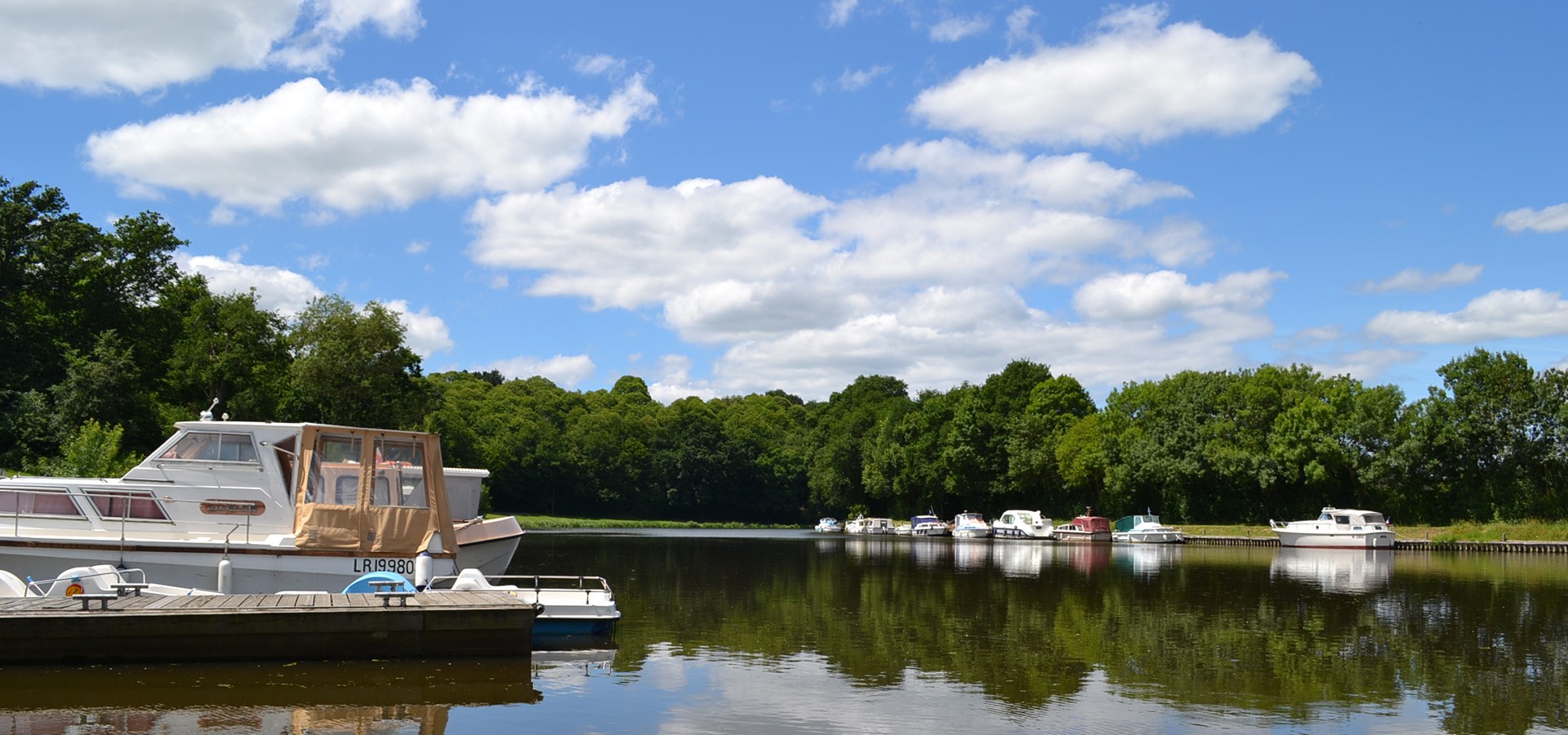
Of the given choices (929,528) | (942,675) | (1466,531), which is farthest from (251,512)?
(929,528)

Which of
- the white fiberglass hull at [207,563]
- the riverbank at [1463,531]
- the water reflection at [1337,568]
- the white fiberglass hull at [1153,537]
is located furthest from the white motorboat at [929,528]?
the white fiberglass hull at [207,563]

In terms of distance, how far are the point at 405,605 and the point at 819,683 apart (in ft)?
20.8

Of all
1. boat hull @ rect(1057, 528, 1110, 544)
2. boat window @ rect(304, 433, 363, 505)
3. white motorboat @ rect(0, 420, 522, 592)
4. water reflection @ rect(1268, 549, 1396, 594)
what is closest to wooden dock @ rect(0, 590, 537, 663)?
white motorboat @ rect(0, 420, 522, 592)

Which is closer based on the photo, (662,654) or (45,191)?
(662,654)

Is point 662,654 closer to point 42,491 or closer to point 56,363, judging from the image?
point 42,491

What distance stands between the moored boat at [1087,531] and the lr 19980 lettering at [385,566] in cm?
5729

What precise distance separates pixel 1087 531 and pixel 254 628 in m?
63.4

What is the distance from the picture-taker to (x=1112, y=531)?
74.4 m

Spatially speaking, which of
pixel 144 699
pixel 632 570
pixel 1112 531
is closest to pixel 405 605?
pixel 144 699

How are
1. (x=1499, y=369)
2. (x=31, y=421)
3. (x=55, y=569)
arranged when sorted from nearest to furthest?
(x=55, y=569)
(x=31, y=421)
(x=1499, y=369)

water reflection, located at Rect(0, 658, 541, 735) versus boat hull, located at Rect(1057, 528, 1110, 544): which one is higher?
water reflection, located at Rect(0, 658, 541, 735)

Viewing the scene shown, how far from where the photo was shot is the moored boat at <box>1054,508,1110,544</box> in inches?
2857

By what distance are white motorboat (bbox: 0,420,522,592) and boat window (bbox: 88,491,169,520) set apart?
0.07 ft

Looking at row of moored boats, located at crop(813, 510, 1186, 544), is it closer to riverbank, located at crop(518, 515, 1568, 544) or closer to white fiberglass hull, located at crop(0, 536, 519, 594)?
riverbank, located at crop(518, 515, 1568, 544)
